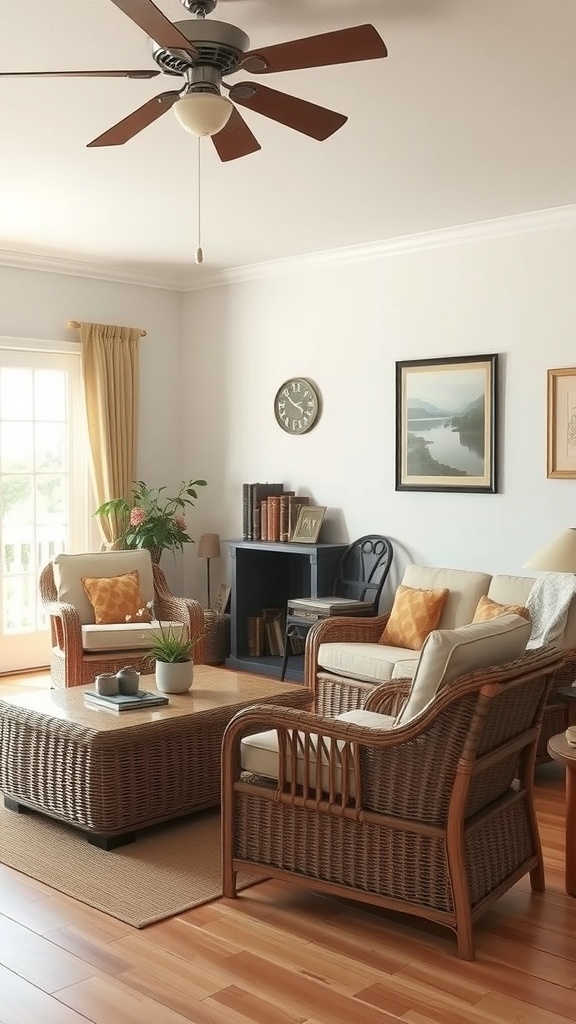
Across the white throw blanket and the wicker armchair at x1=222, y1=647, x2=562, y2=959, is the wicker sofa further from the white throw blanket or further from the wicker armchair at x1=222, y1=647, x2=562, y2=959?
the wicker armchair at x1=222, y1=647, x2=562, y2=959

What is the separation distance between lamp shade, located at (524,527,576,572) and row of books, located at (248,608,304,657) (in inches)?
116

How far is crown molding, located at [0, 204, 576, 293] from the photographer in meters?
5.84

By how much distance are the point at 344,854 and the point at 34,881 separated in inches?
45.6

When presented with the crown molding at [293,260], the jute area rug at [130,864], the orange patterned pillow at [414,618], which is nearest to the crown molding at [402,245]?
the crown molding at [293,260]

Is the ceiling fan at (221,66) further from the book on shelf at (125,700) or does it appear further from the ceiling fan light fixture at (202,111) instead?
the book on shelf at (125,700)

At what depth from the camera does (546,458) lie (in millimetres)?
5816

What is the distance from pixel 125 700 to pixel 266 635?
312cm

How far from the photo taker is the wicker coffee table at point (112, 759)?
388cm

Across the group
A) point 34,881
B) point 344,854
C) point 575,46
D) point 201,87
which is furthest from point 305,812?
point 575,46

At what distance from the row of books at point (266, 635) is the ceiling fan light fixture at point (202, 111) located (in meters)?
4.71

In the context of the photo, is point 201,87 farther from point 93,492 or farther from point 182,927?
point 93,492

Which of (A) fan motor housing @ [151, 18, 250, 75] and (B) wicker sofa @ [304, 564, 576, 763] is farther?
(B) wicker sofa @ [304, 564, 576, 763]

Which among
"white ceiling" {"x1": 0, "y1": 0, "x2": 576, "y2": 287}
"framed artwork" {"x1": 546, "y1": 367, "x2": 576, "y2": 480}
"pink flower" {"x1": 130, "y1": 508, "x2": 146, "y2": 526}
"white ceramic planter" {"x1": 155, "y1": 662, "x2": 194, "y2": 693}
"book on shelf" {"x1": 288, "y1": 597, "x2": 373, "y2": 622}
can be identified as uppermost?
"white ceiling" {"x1": 0, "y1": 0, "x2": 576, "y2": 287}

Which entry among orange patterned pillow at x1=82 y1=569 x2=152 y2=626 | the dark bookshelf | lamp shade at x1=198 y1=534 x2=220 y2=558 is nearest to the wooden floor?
orange patterned pillow at x1=82 y1=569 x2=152 y2=626
